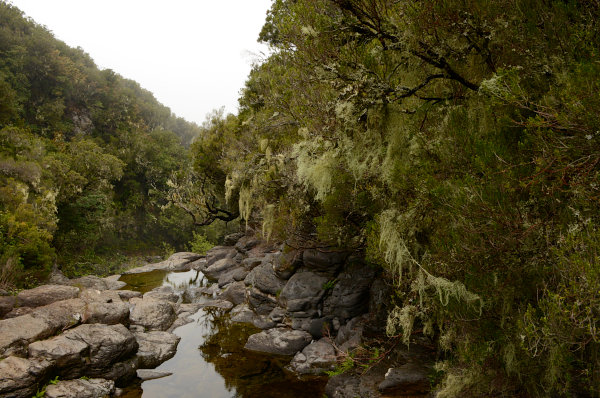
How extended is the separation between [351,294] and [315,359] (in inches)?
72.0

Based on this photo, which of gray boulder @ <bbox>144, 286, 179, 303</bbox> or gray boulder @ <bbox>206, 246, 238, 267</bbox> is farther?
gray boulder @ <bbox>206, 246, 238, 267</bbox>

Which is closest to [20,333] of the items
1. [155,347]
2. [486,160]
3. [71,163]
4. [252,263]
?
[155,347]

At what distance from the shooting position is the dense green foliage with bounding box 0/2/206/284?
1373 centimetres

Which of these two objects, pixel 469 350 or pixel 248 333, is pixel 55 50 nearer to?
pixel 248 333

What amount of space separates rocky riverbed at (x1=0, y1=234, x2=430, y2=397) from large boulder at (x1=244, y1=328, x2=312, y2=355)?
0.09 feet

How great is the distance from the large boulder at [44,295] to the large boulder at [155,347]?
2599 millimetres

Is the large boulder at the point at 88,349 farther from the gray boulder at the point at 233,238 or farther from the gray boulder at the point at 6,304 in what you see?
the gray boulder at the point at 233,238

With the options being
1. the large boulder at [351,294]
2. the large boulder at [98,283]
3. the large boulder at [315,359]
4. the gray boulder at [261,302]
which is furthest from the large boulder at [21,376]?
the large boulder at [98,283]

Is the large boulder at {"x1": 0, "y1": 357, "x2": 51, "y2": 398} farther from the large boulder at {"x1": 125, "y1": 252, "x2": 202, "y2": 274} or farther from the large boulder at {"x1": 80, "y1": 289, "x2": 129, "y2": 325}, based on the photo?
the large boulder at {"x1": 125, "y1": 252, "x2": 202, "y2": 274}

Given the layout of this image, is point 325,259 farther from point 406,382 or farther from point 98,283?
point 98,283

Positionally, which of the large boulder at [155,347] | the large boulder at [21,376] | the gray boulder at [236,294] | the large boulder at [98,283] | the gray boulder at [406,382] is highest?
the gray boulder at [406,382]

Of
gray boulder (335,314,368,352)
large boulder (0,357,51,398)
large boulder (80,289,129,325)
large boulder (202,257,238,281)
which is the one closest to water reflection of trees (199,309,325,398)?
gray boulder (335,314,368,352)

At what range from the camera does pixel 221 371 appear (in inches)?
329

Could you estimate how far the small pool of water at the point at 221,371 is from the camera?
7332mm
